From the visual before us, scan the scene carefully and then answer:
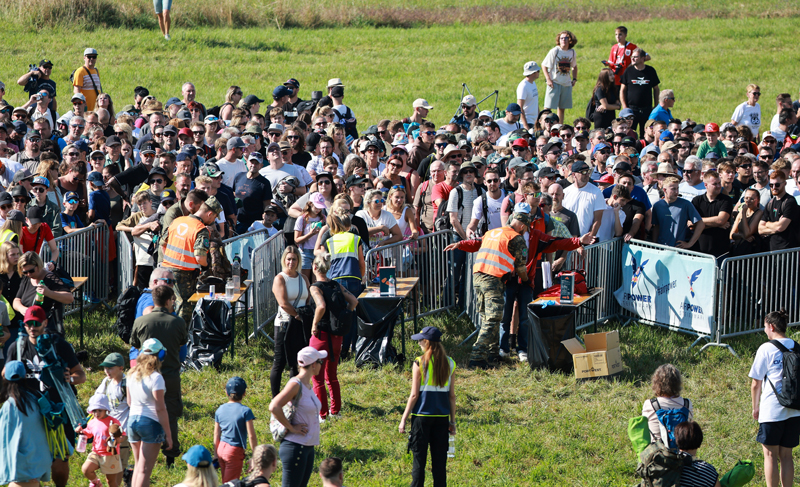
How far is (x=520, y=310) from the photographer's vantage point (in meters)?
11.1

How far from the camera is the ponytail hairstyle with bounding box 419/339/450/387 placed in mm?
7793

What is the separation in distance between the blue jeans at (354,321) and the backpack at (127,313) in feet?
7.55

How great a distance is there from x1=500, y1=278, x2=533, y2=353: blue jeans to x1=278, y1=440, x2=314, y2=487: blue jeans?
14.1ft

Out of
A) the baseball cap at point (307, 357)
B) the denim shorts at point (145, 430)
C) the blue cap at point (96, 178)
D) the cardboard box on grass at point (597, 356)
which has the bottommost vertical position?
the cardboard box on grass at point (597, 356)

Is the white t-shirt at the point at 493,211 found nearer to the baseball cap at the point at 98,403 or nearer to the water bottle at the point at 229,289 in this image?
the water bottle at the point at 229,289

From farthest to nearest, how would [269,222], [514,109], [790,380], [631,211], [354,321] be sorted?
[514,109]
[269,222]
[631,211]
[354,321]
[790,380]

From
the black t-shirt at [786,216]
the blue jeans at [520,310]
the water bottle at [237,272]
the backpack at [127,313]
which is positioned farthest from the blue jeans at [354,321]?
the black t-shirt at [786,216]

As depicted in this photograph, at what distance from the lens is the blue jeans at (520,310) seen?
36.3 feet

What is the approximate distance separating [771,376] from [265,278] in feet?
20.1

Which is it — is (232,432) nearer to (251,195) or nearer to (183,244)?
(183,244)

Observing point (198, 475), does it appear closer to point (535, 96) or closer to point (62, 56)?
point (535, 96)

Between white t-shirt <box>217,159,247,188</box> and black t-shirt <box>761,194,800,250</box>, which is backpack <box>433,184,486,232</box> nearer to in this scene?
white t-shirt <box>217,159,247,188</box>

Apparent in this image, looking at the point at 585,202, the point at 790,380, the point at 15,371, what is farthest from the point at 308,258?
the point at 790,380

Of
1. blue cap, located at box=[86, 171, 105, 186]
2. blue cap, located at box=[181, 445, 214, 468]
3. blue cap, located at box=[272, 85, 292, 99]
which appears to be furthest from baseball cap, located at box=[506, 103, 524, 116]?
blue cap, located at box=[181, 445, 214, 468]
